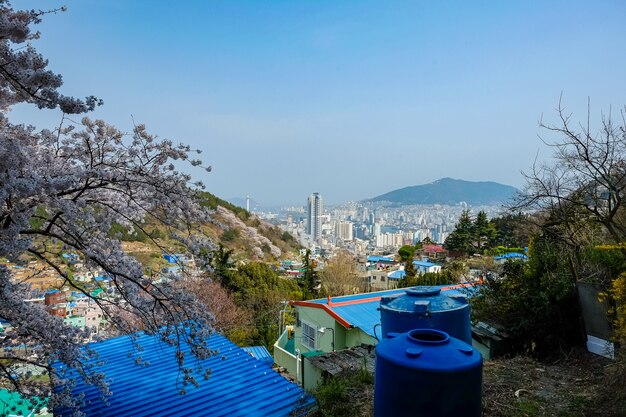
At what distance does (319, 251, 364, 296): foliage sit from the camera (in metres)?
24.8

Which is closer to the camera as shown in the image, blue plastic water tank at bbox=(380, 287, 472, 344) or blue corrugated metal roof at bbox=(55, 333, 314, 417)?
blue corrugated metal roof at bbox=(55, 333, 314, 417)

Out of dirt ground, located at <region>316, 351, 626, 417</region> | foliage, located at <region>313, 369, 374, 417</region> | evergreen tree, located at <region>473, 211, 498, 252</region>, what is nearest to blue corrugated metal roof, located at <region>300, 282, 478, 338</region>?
dirt ground, located at <region>316, 351, 626, 417</region>

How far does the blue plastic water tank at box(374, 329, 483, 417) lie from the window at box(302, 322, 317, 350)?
8800mm

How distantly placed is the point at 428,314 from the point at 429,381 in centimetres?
227

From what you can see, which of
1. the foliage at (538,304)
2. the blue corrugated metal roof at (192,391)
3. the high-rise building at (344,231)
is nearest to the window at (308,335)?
the foliage at (538,304)

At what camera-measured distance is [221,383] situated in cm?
543

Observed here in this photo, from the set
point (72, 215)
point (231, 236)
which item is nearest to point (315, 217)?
point (231, 236)

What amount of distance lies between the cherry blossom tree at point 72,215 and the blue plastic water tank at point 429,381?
204 cm

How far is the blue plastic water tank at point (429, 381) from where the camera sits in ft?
10.8

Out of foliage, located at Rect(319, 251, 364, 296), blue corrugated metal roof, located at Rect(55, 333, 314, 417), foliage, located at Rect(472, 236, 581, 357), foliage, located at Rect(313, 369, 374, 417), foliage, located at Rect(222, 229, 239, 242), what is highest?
foliage, located at Rect(472, 236, 581, 357)

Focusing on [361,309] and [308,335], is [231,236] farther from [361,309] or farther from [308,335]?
[361,309]

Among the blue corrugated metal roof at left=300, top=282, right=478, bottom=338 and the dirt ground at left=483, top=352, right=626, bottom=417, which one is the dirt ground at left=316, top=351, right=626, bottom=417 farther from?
the blue corrugated metal roof at left=300, top=282, right=478, bottom=338

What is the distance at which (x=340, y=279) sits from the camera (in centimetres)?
2536

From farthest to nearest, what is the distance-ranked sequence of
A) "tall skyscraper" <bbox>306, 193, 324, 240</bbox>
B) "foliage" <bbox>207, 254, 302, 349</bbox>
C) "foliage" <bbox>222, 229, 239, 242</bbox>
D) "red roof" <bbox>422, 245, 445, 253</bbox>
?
"tall skyscraper" <bbox>306, 193, 324, 240</bbox> < "red roof" <bbox>422, 245, 445, 253</bbox> < "foliage" <bbox>222, 229, 239, 242</bbox> < "foliage" <bbox>207, 254, 302, 349</bbox>
